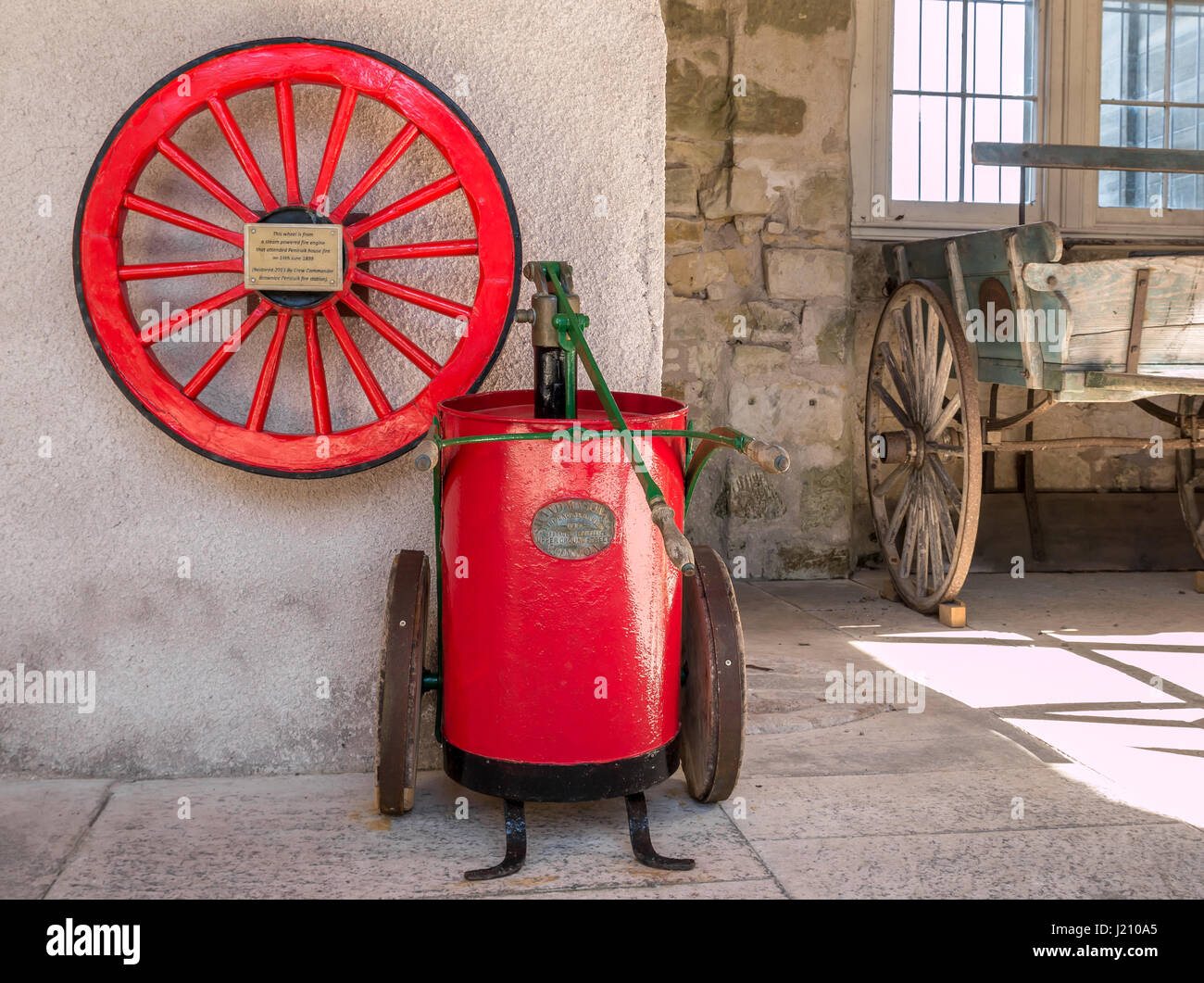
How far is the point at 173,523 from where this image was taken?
8.57 ft

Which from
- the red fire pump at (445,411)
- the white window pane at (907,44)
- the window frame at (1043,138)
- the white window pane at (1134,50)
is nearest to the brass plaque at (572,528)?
the red fire pump at (445,411)

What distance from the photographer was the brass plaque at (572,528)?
2158mm

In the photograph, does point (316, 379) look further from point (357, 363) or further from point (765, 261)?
point (765, 261)

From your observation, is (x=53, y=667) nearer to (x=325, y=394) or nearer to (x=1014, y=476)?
(x=325, y=394)

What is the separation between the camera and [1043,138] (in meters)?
5.40

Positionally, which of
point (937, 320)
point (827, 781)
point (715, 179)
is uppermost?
point (715, 179)

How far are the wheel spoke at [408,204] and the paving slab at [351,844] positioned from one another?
3.89 feet

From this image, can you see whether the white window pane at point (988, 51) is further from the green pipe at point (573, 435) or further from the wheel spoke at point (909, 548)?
the green pipe at point (573, 435)

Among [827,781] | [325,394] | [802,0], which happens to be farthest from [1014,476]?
[325,394]

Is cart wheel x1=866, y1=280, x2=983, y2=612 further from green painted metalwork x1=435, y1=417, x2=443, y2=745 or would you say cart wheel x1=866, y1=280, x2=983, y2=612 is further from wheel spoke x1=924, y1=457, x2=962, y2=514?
green painted metalwork x1=435, y1=417, x2=443, y2=745

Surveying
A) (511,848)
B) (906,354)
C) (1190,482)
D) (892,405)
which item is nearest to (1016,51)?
(906,354)

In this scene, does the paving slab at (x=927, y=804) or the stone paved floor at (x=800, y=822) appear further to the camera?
the paving slab at (x=927, y=804)

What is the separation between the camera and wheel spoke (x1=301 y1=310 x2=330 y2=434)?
2504 mm

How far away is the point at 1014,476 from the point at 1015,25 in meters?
2.04
